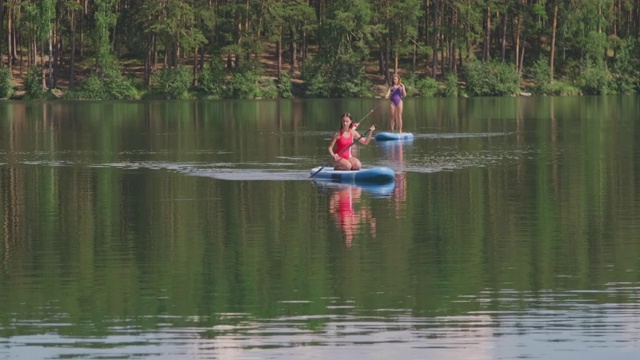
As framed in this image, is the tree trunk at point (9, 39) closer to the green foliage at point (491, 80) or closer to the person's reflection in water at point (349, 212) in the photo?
the green foliage at point (491, 80)

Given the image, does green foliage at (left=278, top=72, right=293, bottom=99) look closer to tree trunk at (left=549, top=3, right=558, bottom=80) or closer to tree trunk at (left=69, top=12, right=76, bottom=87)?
tree trunk at (left=69, top=12, right=76, bottom=87)

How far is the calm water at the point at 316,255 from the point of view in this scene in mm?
14586

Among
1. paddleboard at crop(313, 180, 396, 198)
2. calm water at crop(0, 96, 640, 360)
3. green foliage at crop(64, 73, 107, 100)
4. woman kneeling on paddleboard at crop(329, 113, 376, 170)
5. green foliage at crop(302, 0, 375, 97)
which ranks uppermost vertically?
green foliage at crop(302, 0, 375, 97)

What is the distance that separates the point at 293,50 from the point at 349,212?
277ft

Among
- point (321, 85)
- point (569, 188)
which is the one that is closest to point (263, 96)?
point (321, 85)

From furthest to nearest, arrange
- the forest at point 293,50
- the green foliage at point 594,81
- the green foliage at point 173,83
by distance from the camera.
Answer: the green foliage at point 594,81
the forest at point 293,50
the green foliage at point 173,83

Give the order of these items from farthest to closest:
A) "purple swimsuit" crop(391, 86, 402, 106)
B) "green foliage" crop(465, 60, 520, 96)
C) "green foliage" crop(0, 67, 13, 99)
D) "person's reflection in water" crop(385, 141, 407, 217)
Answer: "green foliage" crop(465, 60, 520, 96) → "green foliage" crop(0, 67, 13, 99) → "purple swimsuit" crop(391, 86, 402, 106) → "person's reflection in water" crop(385, 141, 407, 217)

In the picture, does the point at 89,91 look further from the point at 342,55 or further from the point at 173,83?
the point at 342,55

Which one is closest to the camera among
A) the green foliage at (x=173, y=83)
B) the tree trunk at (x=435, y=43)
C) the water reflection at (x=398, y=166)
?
the water reflection at (x=398, y=166)

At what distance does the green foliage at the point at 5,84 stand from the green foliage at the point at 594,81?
131 feet

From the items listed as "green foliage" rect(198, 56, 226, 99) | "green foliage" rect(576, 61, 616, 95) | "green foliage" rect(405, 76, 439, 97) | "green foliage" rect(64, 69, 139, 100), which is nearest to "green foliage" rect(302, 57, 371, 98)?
"green foliage" rect(405, 76, 439, 97)

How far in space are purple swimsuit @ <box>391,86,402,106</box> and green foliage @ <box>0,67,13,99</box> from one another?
165 feet

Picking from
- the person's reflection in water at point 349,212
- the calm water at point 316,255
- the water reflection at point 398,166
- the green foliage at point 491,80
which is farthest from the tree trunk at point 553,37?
the person's reflection in water at point 349,212

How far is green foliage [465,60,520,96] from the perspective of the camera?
106 metres
